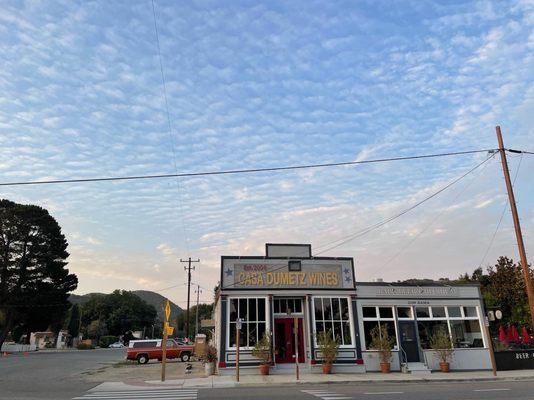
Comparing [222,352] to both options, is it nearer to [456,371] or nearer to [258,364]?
[258,364]

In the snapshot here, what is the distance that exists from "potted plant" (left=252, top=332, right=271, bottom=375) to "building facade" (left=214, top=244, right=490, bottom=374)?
0.51m

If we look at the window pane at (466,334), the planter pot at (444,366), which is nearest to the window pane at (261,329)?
the planter pot at (444,366)

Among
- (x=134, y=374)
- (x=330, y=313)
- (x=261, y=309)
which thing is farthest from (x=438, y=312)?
(x=134, y=374)

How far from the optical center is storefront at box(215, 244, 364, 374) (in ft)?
72.2

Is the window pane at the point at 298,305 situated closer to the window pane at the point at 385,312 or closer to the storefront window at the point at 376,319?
the storefront window at the point at 376,319

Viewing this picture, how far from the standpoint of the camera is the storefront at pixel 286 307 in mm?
22016

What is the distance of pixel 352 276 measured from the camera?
23938 millimetres

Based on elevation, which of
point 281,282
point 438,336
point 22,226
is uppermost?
point 22,226

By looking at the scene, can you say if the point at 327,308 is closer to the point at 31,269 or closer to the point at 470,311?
the point at 470,311

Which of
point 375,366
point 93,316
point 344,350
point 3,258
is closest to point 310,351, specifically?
point 344,350

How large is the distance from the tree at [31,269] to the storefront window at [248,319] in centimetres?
4053

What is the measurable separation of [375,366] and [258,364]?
6.16 m

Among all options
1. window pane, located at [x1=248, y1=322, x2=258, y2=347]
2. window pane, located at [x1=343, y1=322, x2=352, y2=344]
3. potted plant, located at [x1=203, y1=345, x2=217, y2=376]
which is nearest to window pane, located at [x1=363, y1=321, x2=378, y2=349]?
window pane, located at [x1=343, y1=322, x2=352, y2=344]

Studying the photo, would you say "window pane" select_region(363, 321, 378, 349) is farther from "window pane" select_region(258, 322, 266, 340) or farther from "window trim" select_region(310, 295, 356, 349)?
"window pane" select_region(258, 322, 266, 340)
